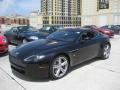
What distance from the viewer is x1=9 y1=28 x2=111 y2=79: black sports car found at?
4664mm

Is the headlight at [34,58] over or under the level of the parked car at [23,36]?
→ under

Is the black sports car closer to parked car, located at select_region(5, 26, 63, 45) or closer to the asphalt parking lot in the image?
the asphalt parking lot

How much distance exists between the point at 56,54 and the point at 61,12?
83849 millimetres

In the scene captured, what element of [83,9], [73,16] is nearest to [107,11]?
[83,9]

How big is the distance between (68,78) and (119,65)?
6.94 ft

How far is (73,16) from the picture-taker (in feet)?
293

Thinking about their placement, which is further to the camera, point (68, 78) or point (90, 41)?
point (90, 41)

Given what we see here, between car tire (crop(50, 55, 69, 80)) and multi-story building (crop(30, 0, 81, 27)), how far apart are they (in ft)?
249

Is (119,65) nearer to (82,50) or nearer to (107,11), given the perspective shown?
(82,50)

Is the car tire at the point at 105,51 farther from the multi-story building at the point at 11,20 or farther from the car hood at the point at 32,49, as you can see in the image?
the multi-story building at the point at 11,20

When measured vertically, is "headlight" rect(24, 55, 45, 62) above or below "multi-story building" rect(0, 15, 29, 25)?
below

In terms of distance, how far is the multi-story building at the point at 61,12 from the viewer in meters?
83.1

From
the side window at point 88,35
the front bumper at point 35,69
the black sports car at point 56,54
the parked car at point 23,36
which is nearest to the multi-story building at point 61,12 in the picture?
the parked car at point 23,36

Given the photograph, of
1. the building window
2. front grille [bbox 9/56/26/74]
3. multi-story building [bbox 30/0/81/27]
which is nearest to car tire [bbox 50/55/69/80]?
front grille [bbox 9/56/26/74]
